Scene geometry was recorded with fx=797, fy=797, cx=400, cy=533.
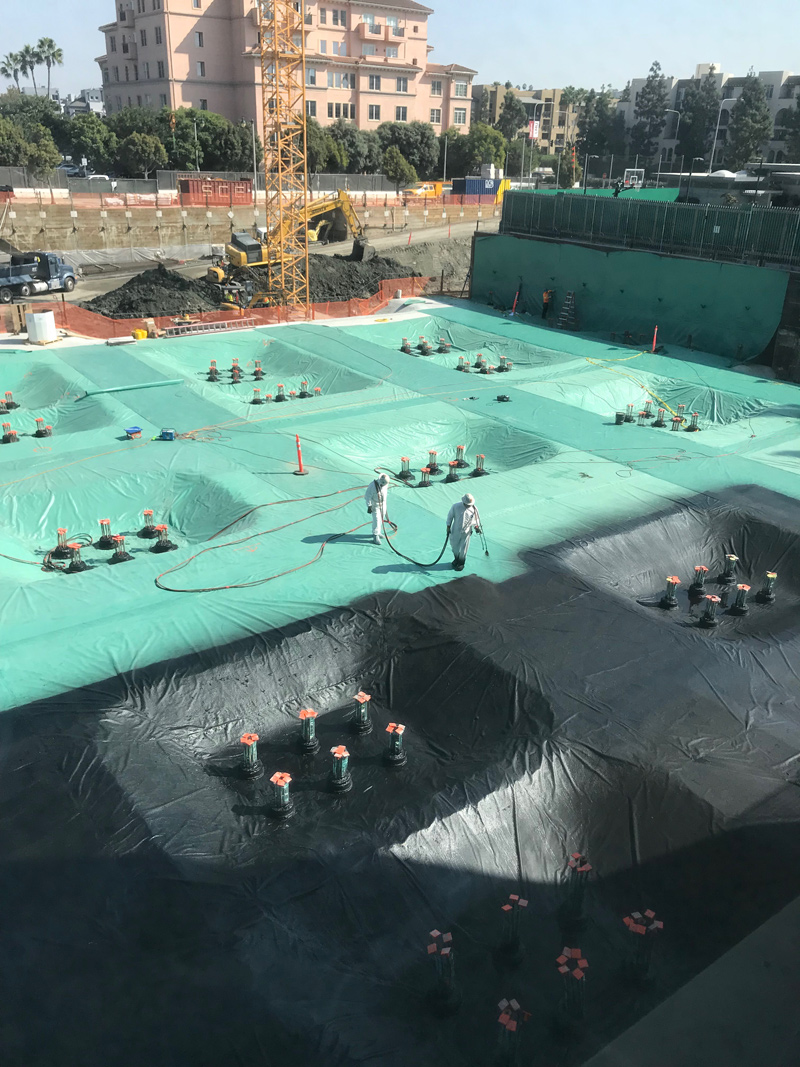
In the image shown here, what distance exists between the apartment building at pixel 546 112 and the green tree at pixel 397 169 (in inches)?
2170

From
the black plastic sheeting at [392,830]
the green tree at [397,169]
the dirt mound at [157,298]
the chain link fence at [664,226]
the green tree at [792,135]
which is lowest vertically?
the black plastic sheeting at [392,830]

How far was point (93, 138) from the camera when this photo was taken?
59.0 metres

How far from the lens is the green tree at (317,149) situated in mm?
59656

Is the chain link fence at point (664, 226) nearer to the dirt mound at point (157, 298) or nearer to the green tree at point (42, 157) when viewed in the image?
the dirt mound at point (157, 298)

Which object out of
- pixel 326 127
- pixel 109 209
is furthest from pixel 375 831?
pixel 326 127

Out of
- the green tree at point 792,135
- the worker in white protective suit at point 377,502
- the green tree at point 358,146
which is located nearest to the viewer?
the worker in white protective suit at point 377,502

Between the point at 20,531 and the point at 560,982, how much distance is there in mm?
13363

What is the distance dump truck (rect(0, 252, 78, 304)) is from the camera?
1305 inches

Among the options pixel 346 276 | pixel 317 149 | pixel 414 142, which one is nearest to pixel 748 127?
pixel 414 142

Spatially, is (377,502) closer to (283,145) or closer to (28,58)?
(283,145)

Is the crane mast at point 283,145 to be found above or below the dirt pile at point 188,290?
above

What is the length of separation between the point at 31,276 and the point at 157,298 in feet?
20.1

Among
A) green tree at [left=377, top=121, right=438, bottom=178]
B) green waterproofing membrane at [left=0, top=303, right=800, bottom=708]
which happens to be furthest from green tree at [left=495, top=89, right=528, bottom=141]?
green waterproofing membrane at [left=0, top=303, right=800, bottom=708]

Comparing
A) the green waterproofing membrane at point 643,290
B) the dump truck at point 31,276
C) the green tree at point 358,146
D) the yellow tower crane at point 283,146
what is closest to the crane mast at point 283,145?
the yellow tower crane at point 283,146
